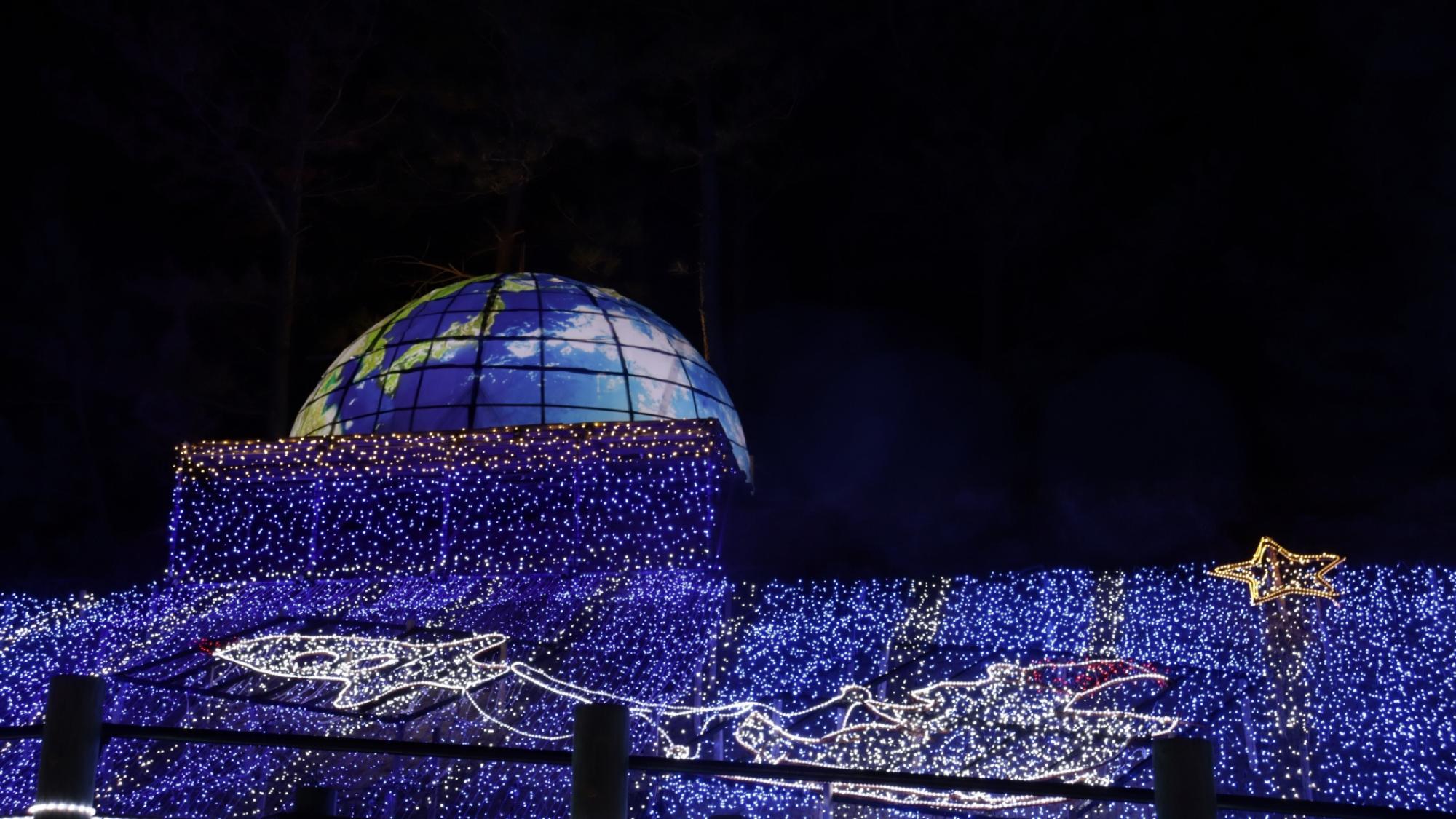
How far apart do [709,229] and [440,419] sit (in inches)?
238

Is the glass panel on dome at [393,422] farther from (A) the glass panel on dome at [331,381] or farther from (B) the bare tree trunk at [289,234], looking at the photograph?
(B) the bare tree trunk at [289,234]

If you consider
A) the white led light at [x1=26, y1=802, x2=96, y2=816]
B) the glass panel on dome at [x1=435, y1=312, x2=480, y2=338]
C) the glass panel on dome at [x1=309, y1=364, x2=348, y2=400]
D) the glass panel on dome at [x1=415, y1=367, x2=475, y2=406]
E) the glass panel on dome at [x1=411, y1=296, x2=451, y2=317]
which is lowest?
the white led light at [x1=26, y1=802, x2=96, y2=816]

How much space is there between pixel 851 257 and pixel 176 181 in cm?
958

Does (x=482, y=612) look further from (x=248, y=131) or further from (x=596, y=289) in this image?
(x=248, y=131)

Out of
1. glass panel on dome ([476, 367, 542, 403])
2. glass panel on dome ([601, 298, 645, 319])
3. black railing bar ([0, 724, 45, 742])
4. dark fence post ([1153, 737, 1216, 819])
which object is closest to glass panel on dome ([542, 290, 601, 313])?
glass panel on dome ([601, 298, 645, 319])

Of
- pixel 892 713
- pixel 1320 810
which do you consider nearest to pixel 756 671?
pixel 892 713

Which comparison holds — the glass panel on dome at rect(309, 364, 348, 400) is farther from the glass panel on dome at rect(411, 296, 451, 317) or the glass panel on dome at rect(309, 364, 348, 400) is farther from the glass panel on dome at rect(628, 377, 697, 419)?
the glass panel on dome at rect(628, 377, 697, 419)

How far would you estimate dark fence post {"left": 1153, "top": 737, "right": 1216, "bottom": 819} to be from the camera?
14.0ft

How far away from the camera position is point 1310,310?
594 inches

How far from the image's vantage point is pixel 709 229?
56.5 feet

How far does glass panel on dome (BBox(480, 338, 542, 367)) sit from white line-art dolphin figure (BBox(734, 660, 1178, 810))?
5002 mm

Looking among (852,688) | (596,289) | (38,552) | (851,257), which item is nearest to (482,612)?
(852,688)

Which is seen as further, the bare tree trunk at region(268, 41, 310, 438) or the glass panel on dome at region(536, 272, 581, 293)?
the bare tree trunk at region(268, 41, 310, 438)

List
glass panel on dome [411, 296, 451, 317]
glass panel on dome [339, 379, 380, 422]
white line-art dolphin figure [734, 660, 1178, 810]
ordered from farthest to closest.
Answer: glass panel on dome [411, 296, 451, 317], glass panel on dome [339, 379, 380, 422], white line-art dolphin figure [734, 660, 1178, 810]
